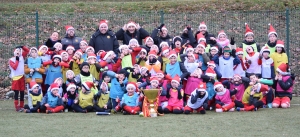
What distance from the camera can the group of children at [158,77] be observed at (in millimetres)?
14414

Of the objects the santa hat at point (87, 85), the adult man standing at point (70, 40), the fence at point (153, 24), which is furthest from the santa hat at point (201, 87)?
the fence at point (153, 24)

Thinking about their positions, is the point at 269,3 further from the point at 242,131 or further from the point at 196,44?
the point at 242,131

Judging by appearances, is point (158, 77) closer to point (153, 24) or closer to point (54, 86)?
point (54, 86)

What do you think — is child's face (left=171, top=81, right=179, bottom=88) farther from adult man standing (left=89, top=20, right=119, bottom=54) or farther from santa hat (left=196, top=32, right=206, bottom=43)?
adult man standing (left=89, top=20, right=119, bottom=54)

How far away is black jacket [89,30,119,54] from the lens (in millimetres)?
15953

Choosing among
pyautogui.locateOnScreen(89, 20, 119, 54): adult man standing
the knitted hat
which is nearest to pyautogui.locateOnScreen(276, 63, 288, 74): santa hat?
the knitted hat

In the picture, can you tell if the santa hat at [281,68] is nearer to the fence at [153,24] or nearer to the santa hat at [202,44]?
the santa hat at [202,44]

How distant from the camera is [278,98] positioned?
602 inches

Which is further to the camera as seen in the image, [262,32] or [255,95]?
[262,32]

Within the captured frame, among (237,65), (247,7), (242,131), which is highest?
(247,7)

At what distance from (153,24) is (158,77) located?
5959 mm

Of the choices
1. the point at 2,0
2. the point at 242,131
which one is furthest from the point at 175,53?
the point at 2,0

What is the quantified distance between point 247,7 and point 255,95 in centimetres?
1085

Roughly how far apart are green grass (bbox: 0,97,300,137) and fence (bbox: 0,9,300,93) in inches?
230
